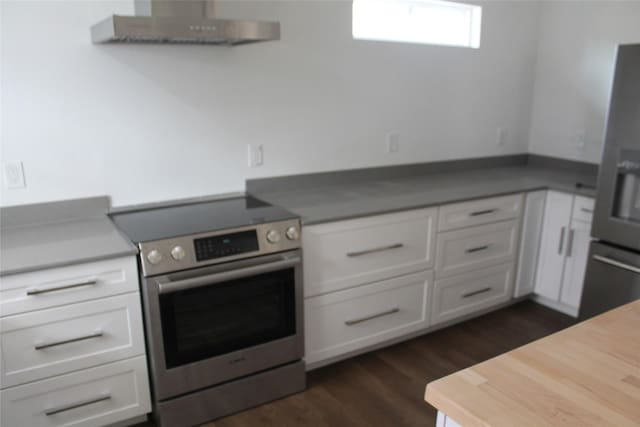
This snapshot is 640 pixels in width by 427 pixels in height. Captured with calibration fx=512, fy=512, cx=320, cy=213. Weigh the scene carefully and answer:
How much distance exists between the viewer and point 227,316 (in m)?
2.16

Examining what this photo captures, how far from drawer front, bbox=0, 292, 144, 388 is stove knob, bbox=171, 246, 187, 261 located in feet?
0.73

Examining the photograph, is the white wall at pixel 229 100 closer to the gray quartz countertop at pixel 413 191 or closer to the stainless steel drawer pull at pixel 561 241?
the gray quartz countertop at pixel 413 191

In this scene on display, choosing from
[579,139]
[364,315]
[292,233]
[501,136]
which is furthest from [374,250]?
[579,139]

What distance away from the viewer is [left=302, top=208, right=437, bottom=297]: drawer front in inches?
95.0

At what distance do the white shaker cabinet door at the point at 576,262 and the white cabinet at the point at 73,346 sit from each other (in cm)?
247

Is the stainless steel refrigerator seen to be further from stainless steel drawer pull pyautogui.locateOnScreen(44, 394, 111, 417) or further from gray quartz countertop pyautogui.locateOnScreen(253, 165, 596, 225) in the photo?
stainless steel drawer pull pyautogui.locateOnScreen(44, 394, 111, 417)

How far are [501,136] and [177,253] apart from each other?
2.69 metres

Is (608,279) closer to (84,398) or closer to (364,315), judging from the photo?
(364,315)

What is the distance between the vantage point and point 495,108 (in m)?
3.67

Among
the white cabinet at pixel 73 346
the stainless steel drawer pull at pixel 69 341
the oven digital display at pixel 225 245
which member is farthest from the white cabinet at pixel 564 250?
the stainless steel drawer pull at pixel 69 341

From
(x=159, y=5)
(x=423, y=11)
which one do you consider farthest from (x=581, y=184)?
(x=159, y=5)

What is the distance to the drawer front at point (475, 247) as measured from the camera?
9.38 ft

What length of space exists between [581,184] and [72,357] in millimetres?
2885

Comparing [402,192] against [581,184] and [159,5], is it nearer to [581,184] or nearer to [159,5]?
[581,184]
